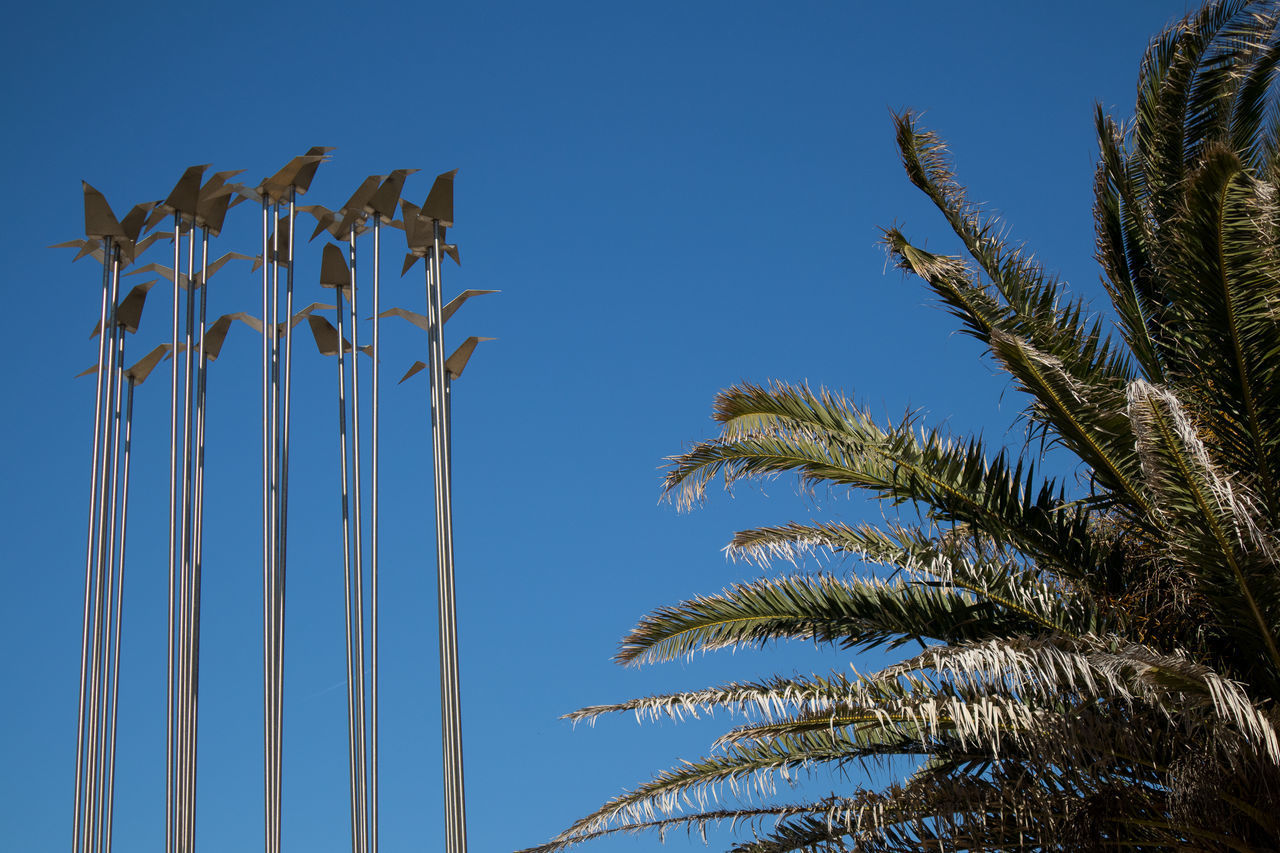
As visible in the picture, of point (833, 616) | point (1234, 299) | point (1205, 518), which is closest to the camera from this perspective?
point (1205, 518)

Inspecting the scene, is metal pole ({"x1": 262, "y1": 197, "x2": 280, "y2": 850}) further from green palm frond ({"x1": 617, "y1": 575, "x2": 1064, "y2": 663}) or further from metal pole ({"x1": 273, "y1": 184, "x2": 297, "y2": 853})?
green palm frond ({"x1": 617, "y1": 575, "x2": 1064, "y2": 663})

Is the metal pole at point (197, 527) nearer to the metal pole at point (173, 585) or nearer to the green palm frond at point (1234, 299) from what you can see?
the metal pole at point (173, 585)

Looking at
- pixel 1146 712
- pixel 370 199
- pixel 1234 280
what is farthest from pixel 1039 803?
pixel 370 199

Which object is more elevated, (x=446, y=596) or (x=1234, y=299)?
(x=1234, y=299)

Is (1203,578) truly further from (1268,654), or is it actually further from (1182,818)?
(1182,818)

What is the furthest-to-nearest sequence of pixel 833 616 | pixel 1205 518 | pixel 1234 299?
1. pixel 833 616
2. pixel 1234 299
3. pixel 1205 518

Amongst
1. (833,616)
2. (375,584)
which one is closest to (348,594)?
(375,584)

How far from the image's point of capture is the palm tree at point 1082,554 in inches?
247

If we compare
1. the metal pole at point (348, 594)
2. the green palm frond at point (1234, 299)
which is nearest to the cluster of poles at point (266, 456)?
the metal pole at point (348, 594)

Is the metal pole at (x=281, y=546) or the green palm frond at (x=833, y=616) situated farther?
the green palm frond at (x=833, y=616)

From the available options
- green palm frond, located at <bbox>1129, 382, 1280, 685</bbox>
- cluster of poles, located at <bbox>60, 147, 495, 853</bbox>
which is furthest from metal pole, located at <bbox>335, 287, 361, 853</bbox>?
green palm frond, located at <bbox>1129, 382, 1280, 685</bbox>

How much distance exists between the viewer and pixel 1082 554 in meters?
7.40

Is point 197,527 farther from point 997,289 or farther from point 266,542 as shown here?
point 997,289

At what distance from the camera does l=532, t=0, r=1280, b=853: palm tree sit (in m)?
6.28
